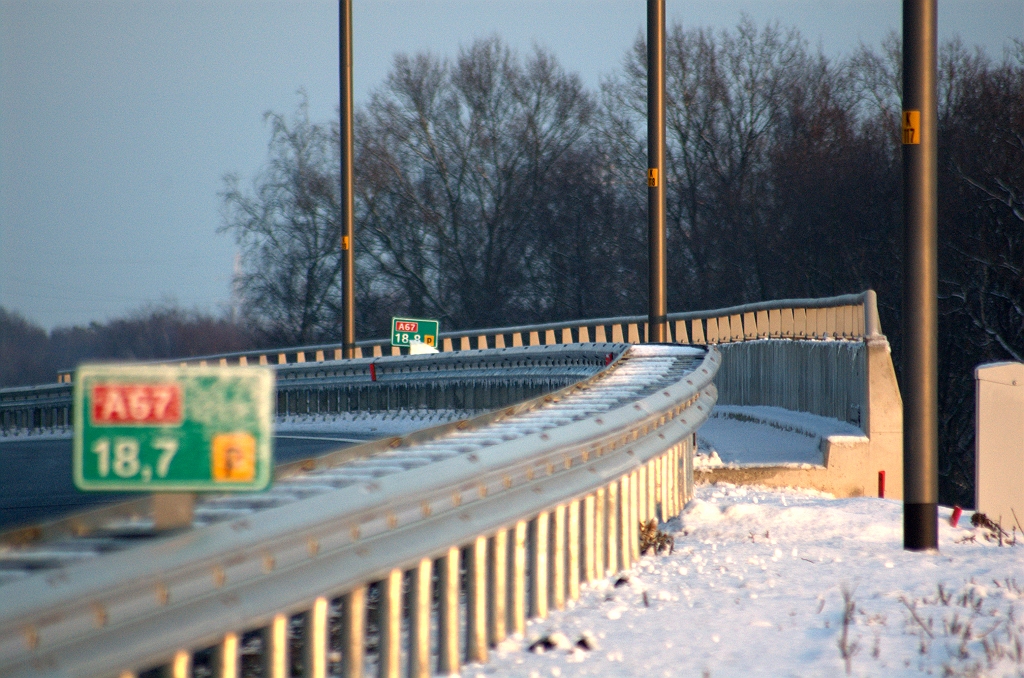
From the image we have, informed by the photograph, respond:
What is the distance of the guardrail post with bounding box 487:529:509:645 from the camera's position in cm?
511

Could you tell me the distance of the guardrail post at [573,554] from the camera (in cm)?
600

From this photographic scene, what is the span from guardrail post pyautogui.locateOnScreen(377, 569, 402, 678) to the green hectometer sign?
3.13ft

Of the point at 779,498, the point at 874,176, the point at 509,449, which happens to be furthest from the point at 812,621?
the point at 874,176

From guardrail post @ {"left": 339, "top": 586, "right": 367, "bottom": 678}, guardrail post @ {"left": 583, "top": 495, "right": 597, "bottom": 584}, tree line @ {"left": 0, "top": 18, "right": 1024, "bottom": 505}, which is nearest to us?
guardrail post @ {"left": 339, "top": 586, "right": 367, "bottom": 678}

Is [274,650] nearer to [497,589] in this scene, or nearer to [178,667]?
[178,667]

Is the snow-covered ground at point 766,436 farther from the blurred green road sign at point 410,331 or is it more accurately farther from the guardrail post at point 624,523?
the guardrail post at point 624,523

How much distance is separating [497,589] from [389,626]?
0.90m

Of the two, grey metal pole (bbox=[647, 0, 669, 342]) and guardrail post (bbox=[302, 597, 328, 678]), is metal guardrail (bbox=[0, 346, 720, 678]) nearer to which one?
guardrail post (bbox=[302, 597, 328, 678])

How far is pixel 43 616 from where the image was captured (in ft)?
9.43

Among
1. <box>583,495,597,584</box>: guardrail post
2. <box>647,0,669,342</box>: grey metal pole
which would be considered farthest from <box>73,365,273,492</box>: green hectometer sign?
<box>647,0,669,342</box>: grey metal pole

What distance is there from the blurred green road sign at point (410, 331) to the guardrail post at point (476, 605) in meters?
17.4

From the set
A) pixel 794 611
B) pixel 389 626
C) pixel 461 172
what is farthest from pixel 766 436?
pixel 461 172

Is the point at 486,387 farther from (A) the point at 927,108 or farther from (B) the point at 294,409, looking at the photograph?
(A) the point at 927,108

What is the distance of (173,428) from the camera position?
11.2ft
